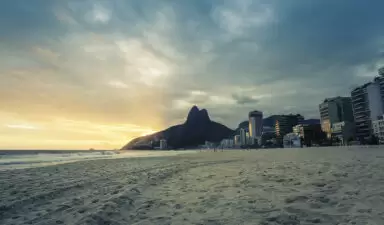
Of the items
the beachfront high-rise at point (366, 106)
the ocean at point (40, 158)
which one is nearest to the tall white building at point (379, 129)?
the beachfront high-rise at point (366, 106)

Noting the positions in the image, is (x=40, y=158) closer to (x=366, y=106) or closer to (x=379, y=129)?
(x=379, y=129)

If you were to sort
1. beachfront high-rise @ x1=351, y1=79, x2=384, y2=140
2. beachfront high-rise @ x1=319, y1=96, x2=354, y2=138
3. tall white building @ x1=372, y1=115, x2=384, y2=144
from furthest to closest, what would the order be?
beachfront high-rise @ x1=319, y1=96, x2=354, y2=138 < beachfront high-rise @ x1=351, y1=79, x2=384, y2=140 < tall white building @ x1=372, y1=115, x2=384, y2=144

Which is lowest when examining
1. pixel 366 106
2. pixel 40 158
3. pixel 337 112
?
pixel 40 158

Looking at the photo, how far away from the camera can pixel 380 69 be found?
139 meters

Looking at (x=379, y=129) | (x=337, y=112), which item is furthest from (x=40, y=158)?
(x=337, y=112)

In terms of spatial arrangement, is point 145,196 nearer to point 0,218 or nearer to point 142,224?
point 142,224

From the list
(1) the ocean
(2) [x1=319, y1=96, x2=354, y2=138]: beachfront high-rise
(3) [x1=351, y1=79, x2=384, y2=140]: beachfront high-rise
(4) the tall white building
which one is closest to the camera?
(1) the ocean

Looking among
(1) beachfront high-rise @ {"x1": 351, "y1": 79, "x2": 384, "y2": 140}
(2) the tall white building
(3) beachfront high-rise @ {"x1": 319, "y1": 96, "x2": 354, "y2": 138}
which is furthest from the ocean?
(3) beachfront high-rise @ {"x1": 319, "y1": 96, "x2": 354, "y2": 138}

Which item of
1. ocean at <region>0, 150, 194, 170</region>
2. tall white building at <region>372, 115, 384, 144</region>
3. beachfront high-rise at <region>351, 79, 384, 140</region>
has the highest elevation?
beachfront high-rise at <region>351, 79, 384, 140</region>

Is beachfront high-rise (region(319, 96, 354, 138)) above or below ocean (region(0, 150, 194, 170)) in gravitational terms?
above

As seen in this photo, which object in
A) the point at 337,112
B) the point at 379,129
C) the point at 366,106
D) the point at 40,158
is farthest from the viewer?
the point at 337,112

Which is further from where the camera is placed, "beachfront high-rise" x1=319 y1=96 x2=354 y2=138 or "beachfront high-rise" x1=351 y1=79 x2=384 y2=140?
"beachfront high-rise" x1=319 y1=96 x2=354 y2=138

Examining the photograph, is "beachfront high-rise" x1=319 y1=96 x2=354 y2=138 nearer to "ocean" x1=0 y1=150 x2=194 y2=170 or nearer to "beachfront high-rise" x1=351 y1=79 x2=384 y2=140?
"beachfront high-rise" x1=351 y1=79 x2=384 y2=140

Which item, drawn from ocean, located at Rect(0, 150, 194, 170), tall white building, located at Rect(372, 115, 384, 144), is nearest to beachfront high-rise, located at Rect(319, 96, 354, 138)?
tall white building, located at Rect(372, 115, 384, 144)
